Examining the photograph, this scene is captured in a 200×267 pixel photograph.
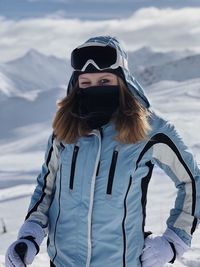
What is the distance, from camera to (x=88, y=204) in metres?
2.33

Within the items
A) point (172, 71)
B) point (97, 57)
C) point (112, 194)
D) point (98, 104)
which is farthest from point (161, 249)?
point (172, 71)

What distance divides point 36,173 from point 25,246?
19.2m

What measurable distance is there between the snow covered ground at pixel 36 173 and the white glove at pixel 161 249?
0.48 m

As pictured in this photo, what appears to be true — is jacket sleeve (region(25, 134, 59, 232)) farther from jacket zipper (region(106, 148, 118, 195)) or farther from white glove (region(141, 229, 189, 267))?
white glove (region(141, 229, 189, 267))

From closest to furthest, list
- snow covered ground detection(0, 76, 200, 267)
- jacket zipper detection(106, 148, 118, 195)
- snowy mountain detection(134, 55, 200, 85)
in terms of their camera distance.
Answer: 1. jacket zipper detection(106, 148, 118, 195)
2. snow covered ground detection(0, 76, 200, 267)
3. snowy mountain detection(134, 55, 200, 85)

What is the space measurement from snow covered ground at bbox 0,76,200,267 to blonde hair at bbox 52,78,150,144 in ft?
1.18

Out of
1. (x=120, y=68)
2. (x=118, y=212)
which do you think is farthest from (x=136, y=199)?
(x=120, y=68)

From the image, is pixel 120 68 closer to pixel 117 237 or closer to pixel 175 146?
pixel 175 146

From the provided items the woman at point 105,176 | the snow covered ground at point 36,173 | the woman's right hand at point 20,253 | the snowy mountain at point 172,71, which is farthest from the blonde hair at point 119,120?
the snowy mountain at point 172,71

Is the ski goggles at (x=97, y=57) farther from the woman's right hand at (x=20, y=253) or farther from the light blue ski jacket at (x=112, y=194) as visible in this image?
the woman's right hand at (x=20, y=253)

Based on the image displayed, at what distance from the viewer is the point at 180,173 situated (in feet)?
8.00

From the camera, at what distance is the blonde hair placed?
2324 millimetres

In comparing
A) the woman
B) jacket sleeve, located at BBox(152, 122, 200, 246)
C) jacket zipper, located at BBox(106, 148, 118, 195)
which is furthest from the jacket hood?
jacket zipper, located at BBox(106, 148, 118, 195)

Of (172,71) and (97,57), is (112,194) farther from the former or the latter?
(172,71)
